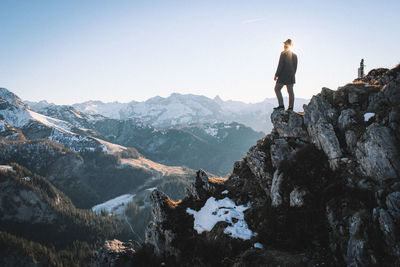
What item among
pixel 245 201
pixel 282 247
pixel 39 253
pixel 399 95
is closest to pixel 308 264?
pixel 282 247

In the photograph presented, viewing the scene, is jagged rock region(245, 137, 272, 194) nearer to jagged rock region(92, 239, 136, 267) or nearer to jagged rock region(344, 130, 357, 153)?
jagged rock region(344, 130, 357, 153)

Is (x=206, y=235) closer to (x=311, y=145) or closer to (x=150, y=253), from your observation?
(x=150, y=253)

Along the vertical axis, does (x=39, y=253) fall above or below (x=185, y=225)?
below

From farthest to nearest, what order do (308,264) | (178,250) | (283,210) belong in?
1. (178,250)
2. (283,210)
3. (308,264)

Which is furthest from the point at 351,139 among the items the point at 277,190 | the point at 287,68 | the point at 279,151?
the point at 287,68

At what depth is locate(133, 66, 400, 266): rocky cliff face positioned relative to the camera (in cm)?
1603

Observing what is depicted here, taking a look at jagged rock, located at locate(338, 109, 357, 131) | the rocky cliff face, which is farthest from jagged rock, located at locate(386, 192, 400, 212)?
jagged rock, located at locate(338, 109, 357, 131)

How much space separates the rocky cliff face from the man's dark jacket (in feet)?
12.2

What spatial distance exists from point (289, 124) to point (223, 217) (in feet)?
42.3

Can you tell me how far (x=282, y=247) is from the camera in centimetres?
1934

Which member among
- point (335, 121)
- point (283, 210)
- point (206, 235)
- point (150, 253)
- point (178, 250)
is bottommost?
point (150, 253)

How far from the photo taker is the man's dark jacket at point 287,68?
85.9 feet

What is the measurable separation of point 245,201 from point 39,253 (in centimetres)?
18160

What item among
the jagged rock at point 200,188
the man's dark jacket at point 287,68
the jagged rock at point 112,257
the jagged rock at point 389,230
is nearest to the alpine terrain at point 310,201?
the jagged rock at point 389,230
